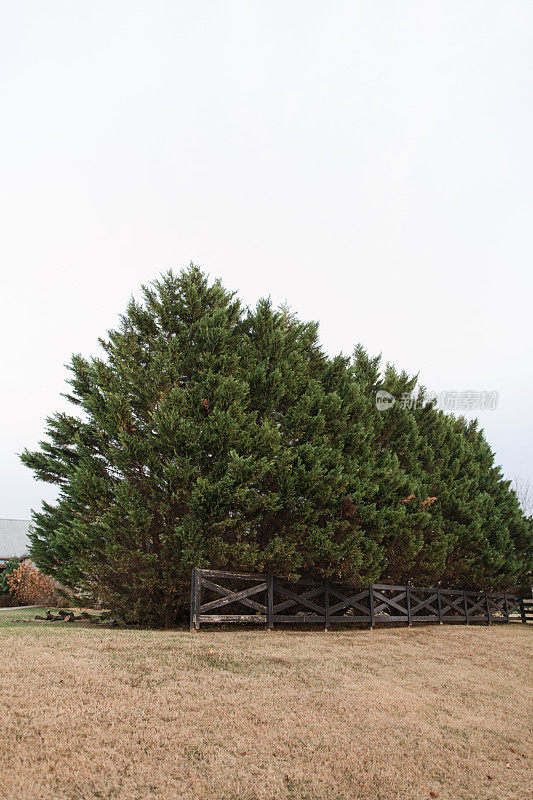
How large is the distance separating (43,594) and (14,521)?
26085mm

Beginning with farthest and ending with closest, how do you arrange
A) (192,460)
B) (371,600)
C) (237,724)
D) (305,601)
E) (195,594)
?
1. (371,600)
2. (305,601)
3. (192,460)
4. (195,594)
5. (237,724)

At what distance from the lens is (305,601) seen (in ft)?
46.4

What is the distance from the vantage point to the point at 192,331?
1502cm

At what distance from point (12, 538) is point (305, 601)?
3933cm

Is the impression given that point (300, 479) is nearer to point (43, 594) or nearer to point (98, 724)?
point (98, 724)

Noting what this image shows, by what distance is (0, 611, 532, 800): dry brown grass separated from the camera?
14.9 ft

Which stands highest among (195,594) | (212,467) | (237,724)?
(212,467)

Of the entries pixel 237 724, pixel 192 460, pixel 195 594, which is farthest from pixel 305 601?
pixel 237 724

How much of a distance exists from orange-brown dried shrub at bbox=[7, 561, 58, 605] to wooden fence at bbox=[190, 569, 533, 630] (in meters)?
15.5

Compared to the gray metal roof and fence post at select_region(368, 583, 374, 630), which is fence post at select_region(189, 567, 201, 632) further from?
the gray metal roof

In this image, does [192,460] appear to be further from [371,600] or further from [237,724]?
[371,600]

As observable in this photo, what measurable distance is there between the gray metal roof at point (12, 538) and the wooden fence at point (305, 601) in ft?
108

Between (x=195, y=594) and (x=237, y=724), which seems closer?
(x=237, y=724)

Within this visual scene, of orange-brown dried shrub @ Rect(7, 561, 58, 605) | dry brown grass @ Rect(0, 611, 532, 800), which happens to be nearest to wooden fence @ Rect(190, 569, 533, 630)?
dry brown grass @ Rect(0, 611, 532, 800)
